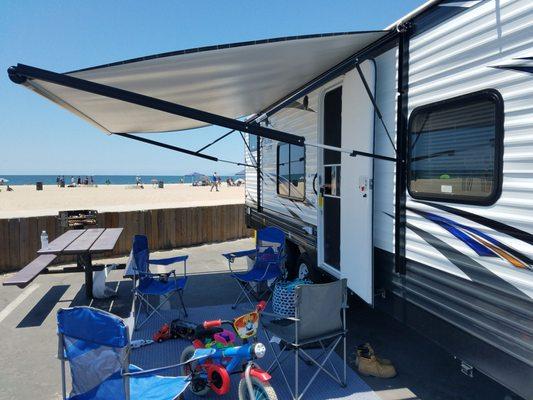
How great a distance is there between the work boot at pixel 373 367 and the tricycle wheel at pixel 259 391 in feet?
3.31

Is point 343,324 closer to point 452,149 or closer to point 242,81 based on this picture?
point 452,149

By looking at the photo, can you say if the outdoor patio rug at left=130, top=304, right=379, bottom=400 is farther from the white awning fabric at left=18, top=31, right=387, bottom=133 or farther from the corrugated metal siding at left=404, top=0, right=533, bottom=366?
the white awning fabric at left=18, top=31, right=387, bottom=133

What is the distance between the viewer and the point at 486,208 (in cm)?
219

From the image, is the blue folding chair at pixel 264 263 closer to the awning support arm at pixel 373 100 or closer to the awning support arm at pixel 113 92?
the awning support arm at pixel 113 92

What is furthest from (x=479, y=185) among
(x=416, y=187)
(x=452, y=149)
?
(x=416, y=187)

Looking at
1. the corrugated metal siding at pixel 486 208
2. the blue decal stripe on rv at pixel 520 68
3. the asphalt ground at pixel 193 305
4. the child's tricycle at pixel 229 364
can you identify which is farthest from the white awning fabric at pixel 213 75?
the asphalt ground at pixel 193 305

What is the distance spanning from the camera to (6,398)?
116 inches

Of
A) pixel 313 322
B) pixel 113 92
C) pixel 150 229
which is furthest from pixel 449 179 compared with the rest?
pixel 150 229

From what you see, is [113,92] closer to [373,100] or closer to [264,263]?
[373,100]

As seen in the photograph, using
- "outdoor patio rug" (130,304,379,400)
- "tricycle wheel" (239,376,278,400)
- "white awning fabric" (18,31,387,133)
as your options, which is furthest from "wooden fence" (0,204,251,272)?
"tricycle wheel" (239,376,278,400)

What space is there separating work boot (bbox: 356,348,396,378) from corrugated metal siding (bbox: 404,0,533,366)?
81 cm

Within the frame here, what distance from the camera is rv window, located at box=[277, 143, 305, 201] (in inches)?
199

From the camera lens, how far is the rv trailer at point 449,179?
2.02 m

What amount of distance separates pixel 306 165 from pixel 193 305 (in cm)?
217
